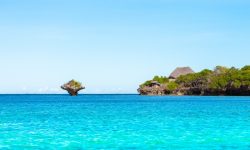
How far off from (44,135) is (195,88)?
389 feet

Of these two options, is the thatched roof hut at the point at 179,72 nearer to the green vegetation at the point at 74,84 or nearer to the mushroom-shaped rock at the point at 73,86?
the mushroom-shaped rock at the point at 73,86

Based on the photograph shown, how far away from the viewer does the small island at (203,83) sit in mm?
121625

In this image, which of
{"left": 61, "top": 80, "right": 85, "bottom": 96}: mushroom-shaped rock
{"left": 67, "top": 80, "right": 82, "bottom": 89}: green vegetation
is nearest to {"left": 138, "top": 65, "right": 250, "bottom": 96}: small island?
{"left": 61, "top": 80, "right": 85, "bottom": 96}: mushroom-shaped rock

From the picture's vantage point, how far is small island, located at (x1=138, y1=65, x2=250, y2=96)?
122 metres

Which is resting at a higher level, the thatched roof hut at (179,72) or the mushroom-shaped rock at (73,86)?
the thatched roof hut at (179,72)

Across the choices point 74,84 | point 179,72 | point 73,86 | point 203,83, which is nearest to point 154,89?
point 179,72

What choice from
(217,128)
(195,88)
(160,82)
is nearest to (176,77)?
(160,82)

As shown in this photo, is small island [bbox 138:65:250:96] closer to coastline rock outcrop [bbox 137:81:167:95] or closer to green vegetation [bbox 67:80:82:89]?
coastline rock outcrop [bbox 137:81:167:95]

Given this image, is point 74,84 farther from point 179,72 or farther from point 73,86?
point 179,72

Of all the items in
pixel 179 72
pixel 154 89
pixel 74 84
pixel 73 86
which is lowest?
pixel 154 89

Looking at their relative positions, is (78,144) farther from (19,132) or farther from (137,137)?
(19,132)

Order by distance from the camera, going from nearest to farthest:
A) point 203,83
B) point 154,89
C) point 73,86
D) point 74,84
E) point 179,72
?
point 203,83 < point 74,84 < point 73,86 < point 179,72 < point 154,89

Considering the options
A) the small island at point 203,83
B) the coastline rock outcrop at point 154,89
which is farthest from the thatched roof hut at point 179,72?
the coastline rock outcrop at point 154,89

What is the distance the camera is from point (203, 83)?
133250 millimetres
